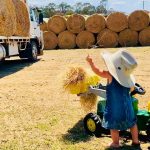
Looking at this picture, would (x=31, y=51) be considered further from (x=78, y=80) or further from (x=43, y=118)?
(x=78, y=80)

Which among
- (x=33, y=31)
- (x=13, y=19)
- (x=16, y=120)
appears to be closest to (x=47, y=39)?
(x=33, y=31)

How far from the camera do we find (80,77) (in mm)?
5844

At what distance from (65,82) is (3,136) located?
1053 millimetres

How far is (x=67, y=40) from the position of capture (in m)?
23.0

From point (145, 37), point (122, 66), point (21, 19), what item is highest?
point (21, 19)

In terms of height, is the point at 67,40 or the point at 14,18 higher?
the point at 14,18

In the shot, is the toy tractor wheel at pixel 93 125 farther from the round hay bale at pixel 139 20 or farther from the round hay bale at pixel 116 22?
the round hay bale at pixel 139 20

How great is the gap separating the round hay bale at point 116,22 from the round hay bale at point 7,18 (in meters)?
9.88

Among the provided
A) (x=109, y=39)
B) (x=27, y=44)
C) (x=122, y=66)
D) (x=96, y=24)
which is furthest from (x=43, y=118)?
(x=96, y=24)

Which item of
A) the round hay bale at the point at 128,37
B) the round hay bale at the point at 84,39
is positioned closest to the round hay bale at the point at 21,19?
the round hay bale at the point at 84,39

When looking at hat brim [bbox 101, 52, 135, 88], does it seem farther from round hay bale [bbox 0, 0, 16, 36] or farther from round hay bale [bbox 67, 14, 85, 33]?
round hay bale [bbox 67, 14, 85, 33]

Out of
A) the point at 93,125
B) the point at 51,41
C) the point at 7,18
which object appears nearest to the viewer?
the point at 93,125

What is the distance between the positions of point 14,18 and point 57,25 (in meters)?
9.84

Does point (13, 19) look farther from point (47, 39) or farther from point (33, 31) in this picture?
point (47, 39)
